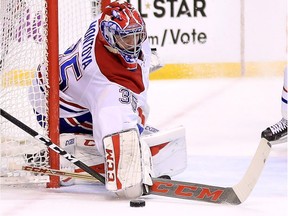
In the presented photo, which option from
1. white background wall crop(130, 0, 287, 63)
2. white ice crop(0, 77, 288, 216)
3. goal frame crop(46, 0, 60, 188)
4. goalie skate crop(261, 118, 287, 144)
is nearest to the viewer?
white ice crop(0, 77, 288, 216)

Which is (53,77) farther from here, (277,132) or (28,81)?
(277,132)

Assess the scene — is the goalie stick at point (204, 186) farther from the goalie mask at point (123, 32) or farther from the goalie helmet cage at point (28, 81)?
the goalie mask at point (123, 32)

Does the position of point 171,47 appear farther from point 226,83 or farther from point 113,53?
point 113,53

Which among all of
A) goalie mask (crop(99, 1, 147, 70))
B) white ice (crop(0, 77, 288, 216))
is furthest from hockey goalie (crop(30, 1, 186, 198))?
white ice (crop(0, 77, 288, 216))

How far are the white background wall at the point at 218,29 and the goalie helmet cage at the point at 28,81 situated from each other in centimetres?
333

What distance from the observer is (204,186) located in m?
3.29

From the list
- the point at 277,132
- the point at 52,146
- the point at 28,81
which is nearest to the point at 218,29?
the point at 277,132

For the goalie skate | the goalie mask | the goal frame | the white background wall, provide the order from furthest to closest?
the white background wall → the goalie skate → the goal frame → the goalie mask

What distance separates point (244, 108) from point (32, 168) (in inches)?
102

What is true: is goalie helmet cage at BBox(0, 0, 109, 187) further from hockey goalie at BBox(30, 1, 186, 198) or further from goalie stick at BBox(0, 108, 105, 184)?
goalie stick at BBox(0, 108, 105, 184)

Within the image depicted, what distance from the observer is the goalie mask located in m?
3.33

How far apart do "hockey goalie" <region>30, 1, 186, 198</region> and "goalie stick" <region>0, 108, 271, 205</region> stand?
0.06 meters

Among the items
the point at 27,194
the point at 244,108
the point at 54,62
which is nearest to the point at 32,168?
the point at 27,194

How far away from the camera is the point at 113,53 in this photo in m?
3.43
